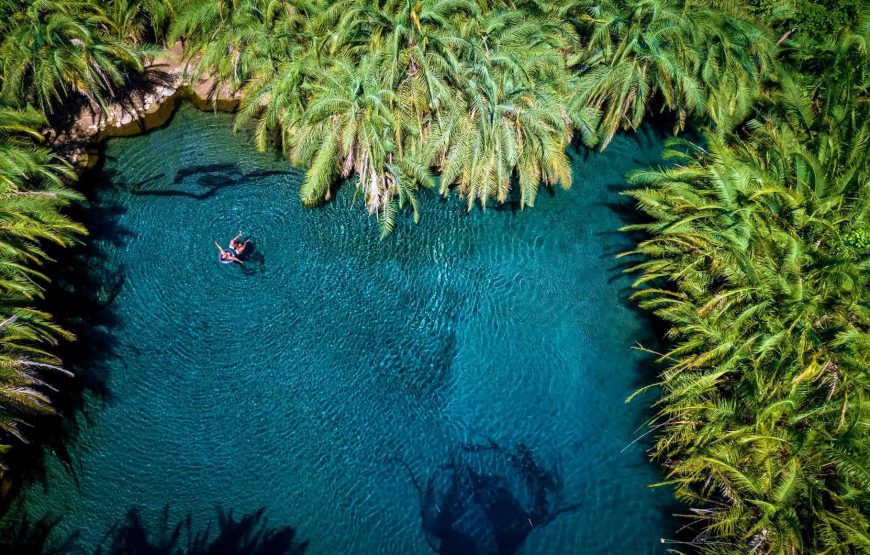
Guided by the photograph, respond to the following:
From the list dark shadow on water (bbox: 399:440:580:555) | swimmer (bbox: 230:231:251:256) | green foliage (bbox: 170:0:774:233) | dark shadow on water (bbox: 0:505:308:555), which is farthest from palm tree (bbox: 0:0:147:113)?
dark shadow on water (bbox: 399:440:580:555)

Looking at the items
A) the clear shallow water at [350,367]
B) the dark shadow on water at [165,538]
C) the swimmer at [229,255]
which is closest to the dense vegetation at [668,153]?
the clear shallow water at [350,367]

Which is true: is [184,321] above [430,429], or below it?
above

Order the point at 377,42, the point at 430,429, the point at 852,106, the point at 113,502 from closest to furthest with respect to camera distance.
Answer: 1. the point at 113,502
2. the point at 430,429
3. the point at 852,106
4. the point at 377,42

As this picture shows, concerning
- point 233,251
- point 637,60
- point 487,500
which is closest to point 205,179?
point 233,251

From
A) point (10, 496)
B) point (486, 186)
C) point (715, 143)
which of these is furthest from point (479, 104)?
point (10, 496)

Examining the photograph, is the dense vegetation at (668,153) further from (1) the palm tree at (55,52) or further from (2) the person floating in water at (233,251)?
(2) the person floating in water at (233,251)

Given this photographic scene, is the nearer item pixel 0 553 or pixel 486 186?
pixel 0 553

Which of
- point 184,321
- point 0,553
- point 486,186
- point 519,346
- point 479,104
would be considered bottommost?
point 0,553

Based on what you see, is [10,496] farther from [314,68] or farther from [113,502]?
[314,68]
